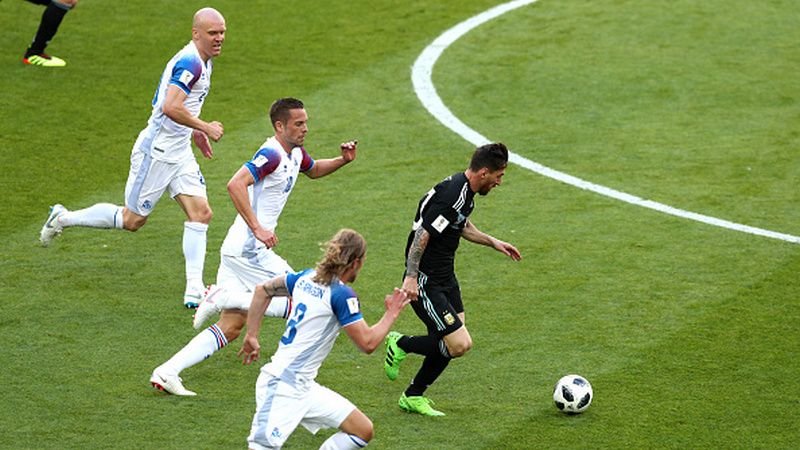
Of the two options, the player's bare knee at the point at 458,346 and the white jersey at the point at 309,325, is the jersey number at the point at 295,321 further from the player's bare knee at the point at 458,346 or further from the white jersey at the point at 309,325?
the player's bare knee at the point at 458,346

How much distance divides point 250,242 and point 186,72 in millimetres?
2224

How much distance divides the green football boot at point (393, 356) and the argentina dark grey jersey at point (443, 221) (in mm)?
A: 706

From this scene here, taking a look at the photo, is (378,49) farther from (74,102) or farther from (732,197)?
(732,197)

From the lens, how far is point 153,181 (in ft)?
41.9

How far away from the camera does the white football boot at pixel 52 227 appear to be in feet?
43.0

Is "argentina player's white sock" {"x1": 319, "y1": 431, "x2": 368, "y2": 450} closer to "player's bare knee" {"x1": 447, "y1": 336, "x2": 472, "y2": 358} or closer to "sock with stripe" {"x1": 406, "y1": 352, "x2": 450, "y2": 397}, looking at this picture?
"sock with stripe" {"x1": 406, "y1": 352, "x2": 450, "y2": 397}

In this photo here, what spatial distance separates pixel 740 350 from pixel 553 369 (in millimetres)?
1684

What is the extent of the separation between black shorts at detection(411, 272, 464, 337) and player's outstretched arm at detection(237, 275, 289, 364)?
1.83 m

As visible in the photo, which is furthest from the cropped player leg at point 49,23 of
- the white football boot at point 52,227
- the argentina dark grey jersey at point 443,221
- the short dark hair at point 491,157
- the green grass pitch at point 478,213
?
the short dark hair at point 491,157

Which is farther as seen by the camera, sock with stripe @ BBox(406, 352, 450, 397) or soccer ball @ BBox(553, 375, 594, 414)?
sock with stripe @ BBox(406, 352, 450, 397)

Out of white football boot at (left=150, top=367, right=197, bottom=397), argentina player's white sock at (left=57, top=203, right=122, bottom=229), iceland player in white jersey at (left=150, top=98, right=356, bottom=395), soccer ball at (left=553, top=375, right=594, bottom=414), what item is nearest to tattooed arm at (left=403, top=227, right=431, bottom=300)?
iceland player in white jersey at (left=150, top=98, right=356, bottom=395)

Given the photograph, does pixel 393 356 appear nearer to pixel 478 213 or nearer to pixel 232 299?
pixel 232 299

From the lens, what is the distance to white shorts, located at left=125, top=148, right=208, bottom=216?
12734mm

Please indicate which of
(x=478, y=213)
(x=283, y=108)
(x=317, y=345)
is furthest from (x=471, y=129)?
(x=317, y=345)
